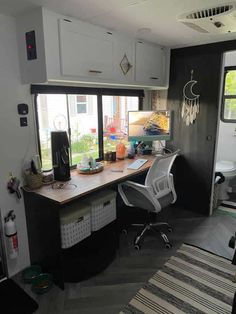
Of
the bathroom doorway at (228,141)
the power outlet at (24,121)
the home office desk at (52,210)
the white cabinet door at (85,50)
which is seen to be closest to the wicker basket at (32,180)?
the home office desk at (52,210)

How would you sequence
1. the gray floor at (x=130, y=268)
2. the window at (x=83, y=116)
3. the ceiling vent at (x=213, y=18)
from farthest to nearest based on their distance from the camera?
the window at (x=83, y=116), the gray floor at (x=130, y=268), the ceiling vent at (x=213, y=18)

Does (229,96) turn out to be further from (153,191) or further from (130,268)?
(130,268)

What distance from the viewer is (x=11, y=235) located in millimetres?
1901

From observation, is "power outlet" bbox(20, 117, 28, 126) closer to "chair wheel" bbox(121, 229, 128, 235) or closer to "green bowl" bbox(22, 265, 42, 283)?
"green bowl" bbox(22, 265, 42, 283)

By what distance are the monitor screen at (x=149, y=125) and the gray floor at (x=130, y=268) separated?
107cm

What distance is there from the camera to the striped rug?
5.61 ft

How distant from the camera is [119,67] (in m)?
2.30

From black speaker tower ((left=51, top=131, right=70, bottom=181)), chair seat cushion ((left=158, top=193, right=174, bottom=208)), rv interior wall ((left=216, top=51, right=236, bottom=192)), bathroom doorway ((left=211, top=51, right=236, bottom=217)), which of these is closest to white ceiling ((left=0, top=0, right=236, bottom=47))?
black speaker tower ((left=51, top=131, right=70, bottom=181))

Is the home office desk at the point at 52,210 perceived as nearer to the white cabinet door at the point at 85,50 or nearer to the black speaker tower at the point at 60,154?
the black speaker tower at the point at 60,154

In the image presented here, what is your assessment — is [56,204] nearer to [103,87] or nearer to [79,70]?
[79,70]

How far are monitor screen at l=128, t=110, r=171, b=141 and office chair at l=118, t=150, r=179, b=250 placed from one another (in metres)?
0.71

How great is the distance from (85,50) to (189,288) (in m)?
2.09

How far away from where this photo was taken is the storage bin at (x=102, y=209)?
2084 mm

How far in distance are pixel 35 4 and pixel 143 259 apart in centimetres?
223
